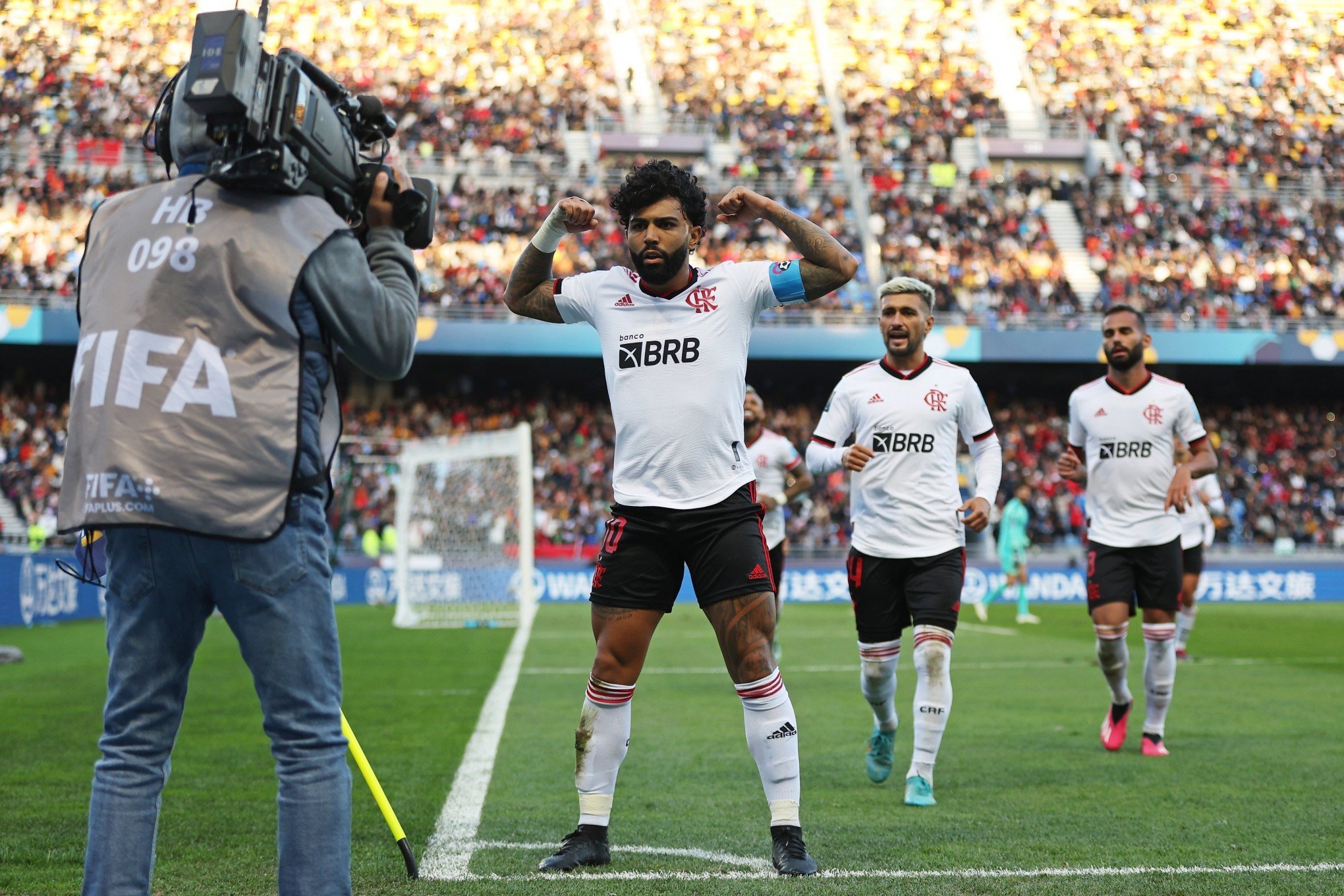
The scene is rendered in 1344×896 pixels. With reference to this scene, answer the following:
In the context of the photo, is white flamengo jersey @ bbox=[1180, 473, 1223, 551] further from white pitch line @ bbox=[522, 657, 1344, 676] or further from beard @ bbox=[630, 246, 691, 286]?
beard @ bbox=[630, 246, 691, 286]

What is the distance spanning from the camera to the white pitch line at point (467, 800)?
4.39 metres

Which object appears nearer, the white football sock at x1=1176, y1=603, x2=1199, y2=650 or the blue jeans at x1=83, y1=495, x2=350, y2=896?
the blue jeans at x1=83, y1=495, x2=350, y2=896

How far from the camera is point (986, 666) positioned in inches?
497

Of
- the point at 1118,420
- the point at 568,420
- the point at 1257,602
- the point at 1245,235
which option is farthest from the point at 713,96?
the point at 1118,420

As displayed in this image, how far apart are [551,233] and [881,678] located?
8.94ft

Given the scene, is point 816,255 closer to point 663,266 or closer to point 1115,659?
point 663,266

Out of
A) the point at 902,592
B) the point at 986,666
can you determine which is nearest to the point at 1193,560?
the point at 986,666

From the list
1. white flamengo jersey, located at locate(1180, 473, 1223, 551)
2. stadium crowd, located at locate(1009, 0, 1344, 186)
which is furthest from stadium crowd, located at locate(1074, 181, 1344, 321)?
white flamengo jersey, located at locate(1180, 473, 1223, 551)

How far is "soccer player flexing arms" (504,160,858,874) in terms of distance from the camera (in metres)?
4.36

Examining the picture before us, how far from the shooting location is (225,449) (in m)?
2.66

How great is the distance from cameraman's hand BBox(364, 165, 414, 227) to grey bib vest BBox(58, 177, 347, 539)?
0.23m

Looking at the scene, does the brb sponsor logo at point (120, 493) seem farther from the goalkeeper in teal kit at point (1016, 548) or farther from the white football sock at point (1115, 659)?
the goalkeeper in teal kit at point (1016, 548)

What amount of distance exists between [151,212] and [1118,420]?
5861 millimetres

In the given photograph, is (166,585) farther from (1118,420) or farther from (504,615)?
(504,615)
